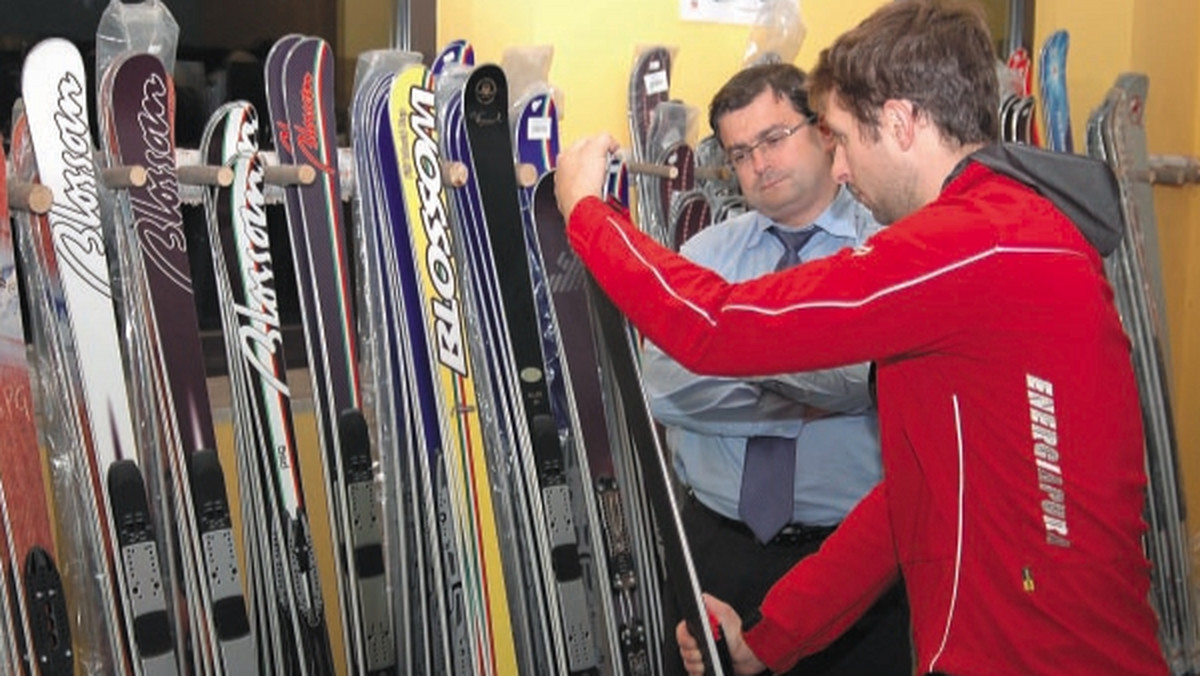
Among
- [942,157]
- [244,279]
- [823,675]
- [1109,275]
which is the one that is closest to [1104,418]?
[942,157]

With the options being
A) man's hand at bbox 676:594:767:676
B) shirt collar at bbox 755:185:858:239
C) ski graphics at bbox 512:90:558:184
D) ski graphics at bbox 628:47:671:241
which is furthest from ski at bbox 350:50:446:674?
ski graphics at bbox 628:47:671:241

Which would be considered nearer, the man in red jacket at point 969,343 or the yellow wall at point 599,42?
the man in red jacket at point 969,343

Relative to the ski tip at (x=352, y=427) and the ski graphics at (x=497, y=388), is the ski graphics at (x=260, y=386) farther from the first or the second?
the ski graphics at (x=497, y=388)

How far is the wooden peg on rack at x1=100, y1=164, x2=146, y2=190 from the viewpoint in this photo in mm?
1812

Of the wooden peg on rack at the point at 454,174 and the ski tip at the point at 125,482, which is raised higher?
the wooden peg on rack at the point at 454,174

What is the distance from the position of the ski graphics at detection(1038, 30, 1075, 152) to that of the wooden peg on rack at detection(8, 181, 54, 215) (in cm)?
271

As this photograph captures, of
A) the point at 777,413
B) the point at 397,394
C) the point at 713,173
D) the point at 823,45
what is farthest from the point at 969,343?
the point at 823,45

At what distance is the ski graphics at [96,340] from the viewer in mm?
1790

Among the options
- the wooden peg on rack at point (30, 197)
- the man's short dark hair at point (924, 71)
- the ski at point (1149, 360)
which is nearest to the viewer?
the man's short dark hair at point (924, 71)

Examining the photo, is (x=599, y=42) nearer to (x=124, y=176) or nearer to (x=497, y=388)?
(x=497, y=388)

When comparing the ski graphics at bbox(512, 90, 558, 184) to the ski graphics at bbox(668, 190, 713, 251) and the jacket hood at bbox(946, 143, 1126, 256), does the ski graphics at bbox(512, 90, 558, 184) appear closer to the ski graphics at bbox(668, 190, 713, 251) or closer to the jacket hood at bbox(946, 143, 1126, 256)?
the ski graphics at bbox(668, 190, 713, 251)

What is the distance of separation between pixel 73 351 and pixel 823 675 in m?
1.24

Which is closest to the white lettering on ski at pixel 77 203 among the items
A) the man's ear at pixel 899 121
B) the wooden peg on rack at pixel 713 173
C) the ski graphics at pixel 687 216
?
the man's ear at pixel 899 121

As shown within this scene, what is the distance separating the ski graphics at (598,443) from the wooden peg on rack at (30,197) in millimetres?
728
